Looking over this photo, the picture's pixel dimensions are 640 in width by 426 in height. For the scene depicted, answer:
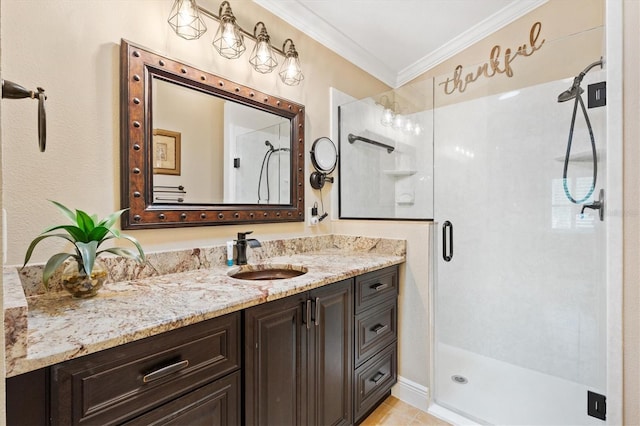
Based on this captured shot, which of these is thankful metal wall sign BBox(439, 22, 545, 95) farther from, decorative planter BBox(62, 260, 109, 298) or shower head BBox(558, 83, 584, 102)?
decorative planter BBox(62, 260, 109, 298)

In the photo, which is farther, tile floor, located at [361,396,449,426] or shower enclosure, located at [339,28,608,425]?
shower enclosure, located at [339,28,608,425]

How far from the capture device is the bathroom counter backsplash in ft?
2.33

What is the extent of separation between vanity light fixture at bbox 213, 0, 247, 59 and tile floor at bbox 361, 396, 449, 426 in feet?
7.29

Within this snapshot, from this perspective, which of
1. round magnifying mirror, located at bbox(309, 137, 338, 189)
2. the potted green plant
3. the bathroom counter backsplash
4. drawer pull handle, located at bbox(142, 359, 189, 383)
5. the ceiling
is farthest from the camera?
round magnifying mirror, located at bbox(309, 137, 338, 189)

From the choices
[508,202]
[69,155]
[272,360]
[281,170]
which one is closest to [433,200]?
[508,202]

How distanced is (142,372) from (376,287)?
4.08 ft

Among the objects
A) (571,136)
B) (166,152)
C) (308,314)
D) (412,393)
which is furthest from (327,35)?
(412,393)

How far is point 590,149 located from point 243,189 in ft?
7.16

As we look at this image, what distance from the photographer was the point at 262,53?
6.03 ft

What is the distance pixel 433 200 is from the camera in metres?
2.32

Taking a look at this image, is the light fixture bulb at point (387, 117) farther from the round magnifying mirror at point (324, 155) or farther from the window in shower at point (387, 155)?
the round magnifying mirror at point (324, 155)

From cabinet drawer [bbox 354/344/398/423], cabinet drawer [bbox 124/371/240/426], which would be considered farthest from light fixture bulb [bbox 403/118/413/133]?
cabinet drawer [bbox 124/371/240/426]

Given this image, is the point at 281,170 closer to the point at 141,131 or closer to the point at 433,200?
the point at 141,131

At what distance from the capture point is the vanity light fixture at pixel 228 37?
1610 mm
